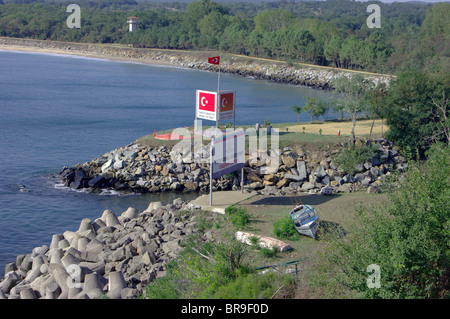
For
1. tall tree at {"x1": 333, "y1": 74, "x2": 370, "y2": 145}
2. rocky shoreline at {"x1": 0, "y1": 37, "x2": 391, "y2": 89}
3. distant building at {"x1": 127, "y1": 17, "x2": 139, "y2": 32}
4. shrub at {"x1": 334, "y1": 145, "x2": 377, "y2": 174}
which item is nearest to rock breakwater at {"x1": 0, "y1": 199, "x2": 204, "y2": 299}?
shrub at {"x1": 334, "y1": 145, "x2": 377, "y2": 174}

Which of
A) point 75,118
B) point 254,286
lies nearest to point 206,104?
point 254,286

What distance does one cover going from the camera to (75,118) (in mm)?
53094

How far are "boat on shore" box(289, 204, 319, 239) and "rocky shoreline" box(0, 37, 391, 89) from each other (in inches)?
2202

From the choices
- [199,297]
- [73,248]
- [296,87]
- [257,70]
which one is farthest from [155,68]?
[199,297]

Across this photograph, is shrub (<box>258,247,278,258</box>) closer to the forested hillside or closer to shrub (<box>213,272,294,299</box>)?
shrub (<box>213,272,294,299</box>)

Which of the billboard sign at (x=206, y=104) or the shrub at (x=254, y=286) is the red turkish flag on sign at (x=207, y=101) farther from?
the shrub at (x=254, y=286)

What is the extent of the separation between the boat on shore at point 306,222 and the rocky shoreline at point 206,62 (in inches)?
2202

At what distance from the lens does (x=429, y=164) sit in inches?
688

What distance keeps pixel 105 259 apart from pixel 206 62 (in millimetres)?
98208

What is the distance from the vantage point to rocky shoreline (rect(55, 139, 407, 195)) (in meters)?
30.1

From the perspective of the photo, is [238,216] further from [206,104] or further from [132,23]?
[132,23]

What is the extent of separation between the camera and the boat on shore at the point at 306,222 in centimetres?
1742

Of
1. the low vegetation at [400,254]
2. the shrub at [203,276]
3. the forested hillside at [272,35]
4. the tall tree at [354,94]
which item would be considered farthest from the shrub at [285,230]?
the forested hillside at [272,35]

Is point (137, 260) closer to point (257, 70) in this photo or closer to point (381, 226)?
point (381, 226)
